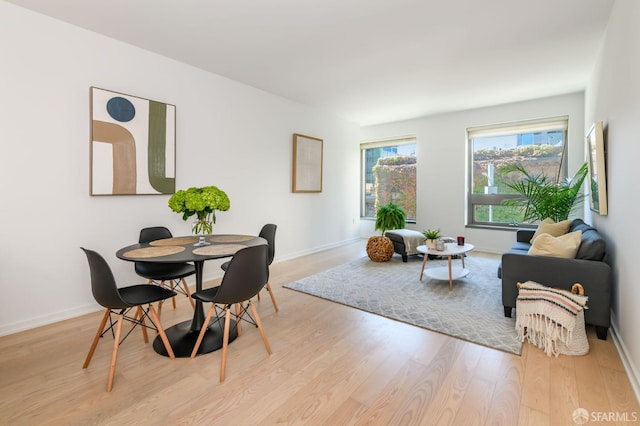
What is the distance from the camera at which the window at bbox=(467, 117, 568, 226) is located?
17.0ft

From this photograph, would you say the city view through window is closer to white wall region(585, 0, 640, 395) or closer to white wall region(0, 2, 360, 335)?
white wall region(585, 0, 640, 395)

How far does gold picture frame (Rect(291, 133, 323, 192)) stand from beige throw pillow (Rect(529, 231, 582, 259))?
3570 mm

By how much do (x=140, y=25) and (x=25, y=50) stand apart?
3.08 feet

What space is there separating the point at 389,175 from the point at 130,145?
17.1 ft

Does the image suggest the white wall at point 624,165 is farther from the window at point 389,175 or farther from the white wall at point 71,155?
the white wall at point 71,155

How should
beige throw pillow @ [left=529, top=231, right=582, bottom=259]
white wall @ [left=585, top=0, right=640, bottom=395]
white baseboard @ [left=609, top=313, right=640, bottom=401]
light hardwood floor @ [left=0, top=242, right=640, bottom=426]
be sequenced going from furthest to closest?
1. beige throw pillow @ [left=529, top=231, right=582, bottom=259]
2. white wall @ [left=585, top=0, right=640, bottom=395]
3. white baseboard @ [left=609, top=313, right=640, bottom=401]
4. light hardwood floor @ [left=0, top=242, right=640, bottom=426]

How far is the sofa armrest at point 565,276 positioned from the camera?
2305 mm

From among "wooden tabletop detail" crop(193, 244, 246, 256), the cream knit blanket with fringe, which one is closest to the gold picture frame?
"wooden tabletop detail" crop(193, 244, 246, 256)

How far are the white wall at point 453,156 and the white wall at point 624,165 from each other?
2.35 metres

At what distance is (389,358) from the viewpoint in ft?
7.13

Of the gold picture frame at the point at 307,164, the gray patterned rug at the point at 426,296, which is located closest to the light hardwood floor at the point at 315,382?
the gray patterned rug at the point at 426,296

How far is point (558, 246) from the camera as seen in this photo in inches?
102

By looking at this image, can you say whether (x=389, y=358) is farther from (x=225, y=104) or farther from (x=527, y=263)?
(x=225, y=104)

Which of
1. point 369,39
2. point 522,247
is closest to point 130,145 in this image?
point 369,39
